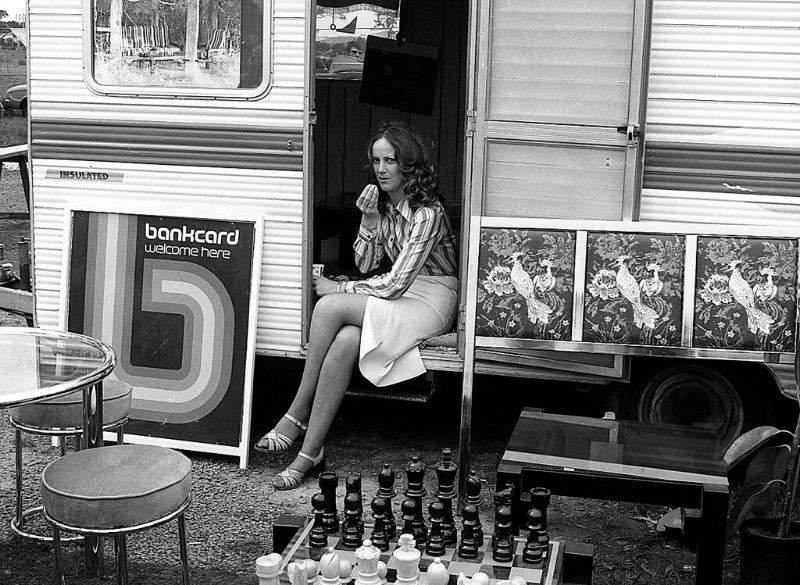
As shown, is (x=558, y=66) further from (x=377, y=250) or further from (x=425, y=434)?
(x=425, y=434)

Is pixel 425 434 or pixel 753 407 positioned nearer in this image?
pixel 753 407

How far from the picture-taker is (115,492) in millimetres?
3236

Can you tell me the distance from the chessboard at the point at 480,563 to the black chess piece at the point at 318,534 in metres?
0.02

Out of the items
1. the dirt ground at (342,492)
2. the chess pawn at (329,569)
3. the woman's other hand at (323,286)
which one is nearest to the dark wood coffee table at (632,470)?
the dirt ground at (342,492)

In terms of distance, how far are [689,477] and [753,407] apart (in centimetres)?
144

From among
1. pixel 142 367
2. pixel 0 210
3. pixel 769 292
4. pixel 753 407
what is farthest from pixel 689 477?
pixel 0 210

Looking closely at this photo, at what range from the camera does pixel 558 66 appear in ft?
15.4

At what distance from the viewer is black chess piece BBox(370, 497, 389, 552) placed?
329 cm

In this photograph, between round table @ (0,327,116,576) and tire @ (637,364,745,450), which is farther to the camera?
tire @ (637,364,745,450)

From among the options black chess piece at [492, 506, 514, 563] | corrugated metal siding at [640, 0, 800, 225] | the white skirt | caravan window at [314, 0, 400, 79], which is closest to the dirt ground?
the white skirt

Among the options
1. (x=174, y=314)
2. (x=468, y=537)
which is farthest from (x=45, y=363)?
(x=174, y=314)

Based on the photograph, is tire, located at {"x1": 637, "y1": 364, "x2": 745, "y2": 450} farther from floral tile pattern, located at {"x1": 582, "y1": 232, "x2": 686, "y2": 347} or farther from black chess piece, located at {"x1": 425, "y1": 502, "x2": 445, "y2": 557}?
black chess piece, located at {"x1": 425, "y1": 502, "x2": 445, "y2": 557}

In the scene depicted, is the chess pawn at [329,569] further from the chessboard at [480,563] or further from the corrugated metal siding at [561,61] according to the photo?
the corrugated metal siding at [561,61]

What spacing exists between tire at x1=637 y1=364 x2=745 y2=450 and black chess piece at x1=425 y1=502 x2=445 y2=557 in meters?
1.95
